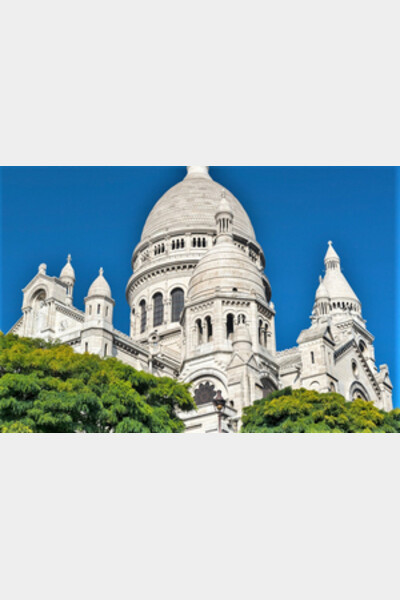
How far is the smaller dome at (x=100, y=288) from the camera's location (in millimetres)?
50031

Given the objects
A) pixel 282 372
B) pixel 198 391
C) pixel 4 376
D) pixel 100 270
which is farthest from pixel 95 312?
pixel 4 376

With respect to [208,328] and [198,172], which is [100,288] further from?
[198,172]

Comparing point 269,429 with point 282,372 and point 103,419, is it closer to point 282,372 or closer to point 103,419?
point 103,419

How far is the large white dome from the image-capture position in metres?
72.3

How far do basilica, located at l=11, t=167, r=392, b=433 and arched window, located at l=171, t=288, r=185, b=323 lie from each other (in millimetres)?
98

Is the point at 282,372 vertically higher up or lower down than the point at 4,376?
higher up

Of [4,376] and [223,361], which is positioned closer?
[4,376]

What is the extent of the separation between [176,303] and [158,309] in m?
1.82

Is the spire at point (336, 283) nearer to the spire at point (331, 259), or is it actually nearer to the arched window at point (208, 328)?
the spire at point (331, 259)

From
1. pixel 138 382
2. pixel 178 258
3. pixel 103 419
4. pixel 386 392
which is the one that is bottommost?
pixel 103 419

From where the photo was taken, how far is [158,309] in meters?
69.7

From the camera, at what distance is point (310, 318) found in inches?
2194

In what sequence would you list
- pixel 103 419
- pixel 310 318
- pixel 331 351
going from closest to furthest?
pixel 103 419
pixel 331 351
pixel 310 318

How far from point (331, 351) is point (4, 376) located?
22.6 metres
